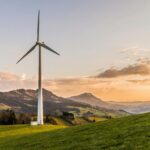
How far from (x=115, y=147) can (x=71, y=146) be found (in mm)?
6750

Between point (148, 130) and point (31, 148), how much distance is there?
13701 mm

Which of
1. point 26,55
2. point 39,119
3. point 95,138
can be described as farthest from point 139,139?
point 26,55

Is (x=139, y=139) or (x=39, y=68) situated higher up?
(x=39, y=68)

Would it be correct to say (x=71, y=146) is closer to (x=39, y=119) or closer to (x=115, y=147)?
(x=115, y=147)

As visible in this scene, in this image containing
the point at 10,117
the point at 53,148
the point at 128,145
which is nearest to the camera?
the point at 128,145

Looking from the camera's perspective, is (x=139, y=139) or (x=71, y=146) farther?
(x=71, y=146)

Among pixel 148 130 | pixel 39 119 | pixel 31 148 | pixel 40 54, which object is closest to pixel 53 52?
pixel 40 54

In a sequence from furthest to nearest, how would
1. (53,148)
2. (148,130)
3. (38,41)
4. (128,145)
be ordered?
(38,41), (53,148), (148,130), (128,145)

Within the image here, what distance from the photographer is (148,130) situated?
34562 millimetres

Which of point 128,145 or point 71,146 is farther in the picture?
point 71,146

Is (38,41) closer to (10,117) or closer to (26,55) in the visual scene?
(26,55)

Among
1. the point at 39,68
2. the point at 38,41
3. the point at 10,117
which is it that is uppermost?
the point at 38,41

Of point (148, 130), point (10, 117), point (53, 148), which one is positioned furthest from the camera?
point (10, 117)

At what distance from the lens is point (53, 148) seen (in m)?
37.3
